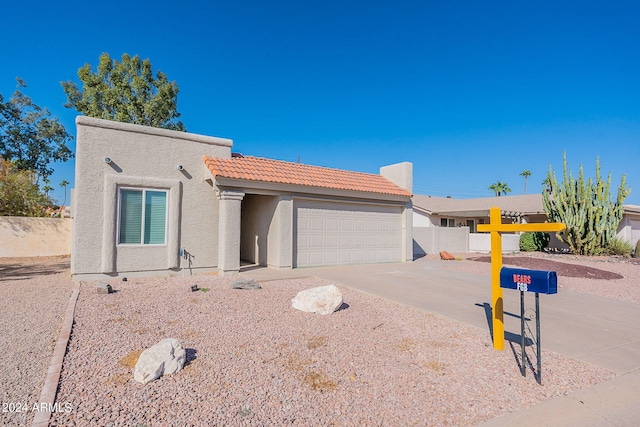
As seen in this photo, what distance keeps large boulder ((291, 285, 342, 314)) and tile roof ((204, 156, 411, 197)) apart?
17.4 feet

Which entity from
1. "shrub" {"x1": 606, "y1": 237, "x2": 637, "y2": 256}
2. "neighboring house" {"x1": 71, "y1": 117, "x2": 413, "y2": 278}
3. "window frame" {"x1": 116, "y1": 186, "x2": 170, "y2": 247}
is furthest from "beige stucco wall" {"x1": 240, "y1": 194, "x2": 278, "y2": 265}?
"shrub" {"x1": 606, "y1": 237, "x2": 637, "y2": 256}

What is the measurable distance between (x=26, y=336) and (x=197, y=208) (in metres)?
6.18

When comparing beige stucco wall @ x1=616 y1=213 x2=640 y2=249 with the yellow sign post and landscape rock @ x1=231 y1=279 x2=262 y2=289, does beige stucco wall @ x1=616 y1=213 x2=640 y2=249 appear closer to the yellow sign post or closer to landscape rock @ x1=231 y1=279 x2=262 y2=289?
the yellow sign post

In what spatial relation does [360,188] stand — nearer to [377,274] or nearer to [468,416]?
[377,274]

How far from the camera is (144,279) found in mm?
10281

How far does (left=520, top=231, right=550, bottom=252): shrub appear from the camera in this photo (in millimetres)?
24672

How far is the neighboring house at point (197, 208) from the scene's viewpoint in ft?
32.8

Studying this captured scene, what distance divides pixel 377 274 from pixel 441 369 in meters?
7.53

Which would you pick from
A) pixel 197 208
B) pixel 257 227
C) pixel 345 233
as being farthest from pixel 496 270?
pixel 257 227

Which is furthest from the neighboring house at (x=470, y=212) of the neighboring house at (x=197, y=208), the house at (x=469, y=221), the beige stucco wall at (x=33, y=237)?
the beige stucco wall at (x=33, y=237)

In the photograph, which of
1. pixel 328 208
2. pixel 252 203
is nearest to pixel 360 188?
pixel 328 208

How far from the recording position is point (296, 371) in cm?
434

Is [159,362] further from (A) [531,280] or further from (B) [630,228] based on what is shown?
(B) [630,228]

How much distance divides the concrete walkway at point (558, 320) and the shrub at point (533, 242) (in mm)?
14810
